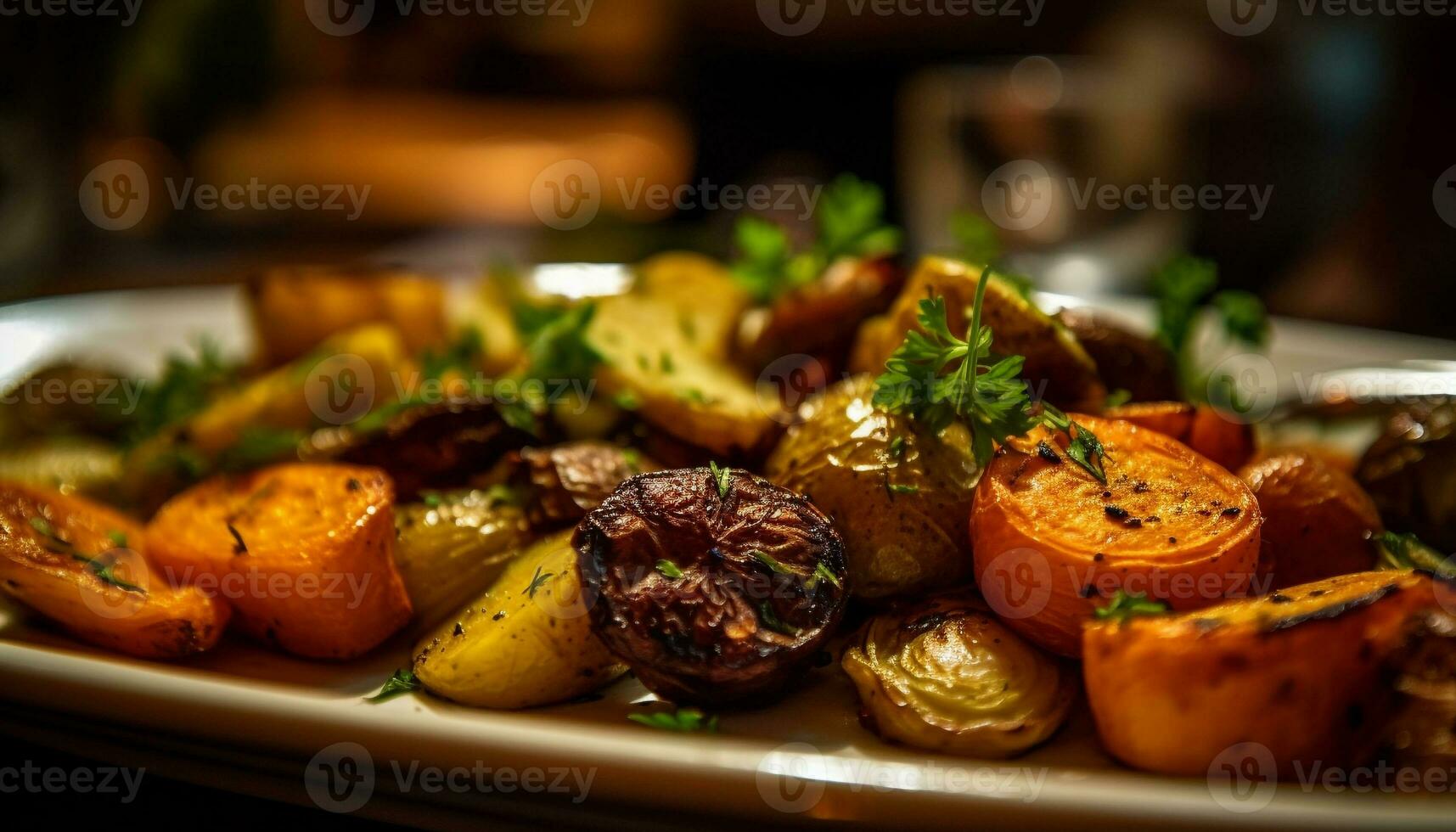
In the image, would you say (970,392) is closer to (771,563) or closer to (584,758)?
(771,563)

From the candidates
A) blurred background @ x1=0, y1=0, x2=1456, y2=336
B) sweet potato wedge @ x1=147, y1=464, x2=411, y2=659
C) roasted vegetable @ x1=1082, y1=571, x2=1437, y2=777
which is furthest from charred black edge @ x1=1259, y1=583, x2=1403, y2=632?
blurred background @ x1=0, y1=0, x2=1456, y2=336

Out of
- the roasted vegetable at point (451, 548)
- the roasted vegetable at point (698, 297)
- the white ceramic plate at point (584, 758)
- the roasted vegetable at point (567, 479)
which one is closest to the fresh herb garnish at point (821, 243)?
the roasted vegetable at point (698, 297)

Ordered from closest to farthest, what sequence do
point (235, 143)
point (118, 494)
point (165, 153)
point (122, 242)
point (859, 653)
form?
point (859, 653) → point (118, 494) → point (165, 153) → point (122, 242) → point (235, 143)

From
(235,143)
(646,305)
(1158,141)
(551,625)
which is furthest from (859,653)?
(235,143)

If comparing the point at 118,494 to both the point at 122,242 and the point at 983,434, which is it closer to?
the point at 983,434

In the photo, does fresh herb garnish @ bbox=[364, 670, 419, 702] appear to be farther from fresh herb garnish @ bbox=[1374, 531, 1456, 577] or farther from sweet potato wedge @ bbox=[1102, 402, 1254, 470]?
fresh herb garnish @ bbox=[1374, 531, 1456, 577]

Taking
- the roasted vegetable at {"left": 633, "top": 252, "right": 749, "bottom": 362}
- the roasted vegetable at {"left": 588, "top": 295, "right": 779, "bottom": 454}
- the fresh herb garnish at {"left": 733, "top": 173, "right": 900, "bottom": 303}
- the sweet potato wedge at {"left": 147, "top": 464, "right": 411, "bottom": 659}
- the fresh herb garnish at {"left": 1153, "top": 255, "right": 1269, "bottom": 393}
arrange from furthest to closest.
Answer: the fresh herb garnish at {"left": 733, "top": 173, "right": 900, "bottom": 303} → the roasted vegetable at {"left": 633, "top": 252, "right": 749, "bottom": 362} → the fresh herb garnish at {"left": 1153, "top": 255, "right": 1269, "bottom": 393} → the roasted vegetable at {"left": 588, "top": 295, "right": 779, "bottom": 454} → the sweet potato wedge at {"left": 147, "top": 464, "right": 411, "bottom": 659}
